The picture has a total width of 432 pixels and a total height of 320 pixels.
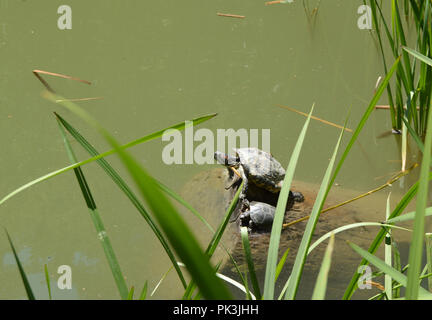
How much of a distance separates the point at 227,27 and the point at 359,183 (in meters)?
2.08

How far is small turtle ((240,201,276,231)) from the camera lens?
2602mm

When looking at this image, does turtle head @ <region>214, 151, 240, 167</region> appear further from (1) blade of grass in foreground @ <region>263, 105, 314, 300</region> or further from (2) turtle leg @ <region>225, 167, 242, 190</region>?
(1) blade of grass in foreground @ <region>263, 105, 314, 300</region>

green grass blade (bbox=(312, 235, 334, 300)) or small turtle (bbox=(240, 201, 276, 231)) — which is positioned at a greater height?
green grass blade (bbox=(312, 235, 334, 300))

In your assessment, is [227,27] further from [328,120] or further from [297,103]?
[328,120]

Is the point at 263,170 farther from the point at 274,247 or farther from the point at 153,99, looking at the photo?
the point at 274,247

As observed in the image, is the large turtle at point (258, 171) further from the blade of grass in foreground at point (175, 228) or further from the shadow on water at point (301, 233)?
the blade of grass in foreground at point (175, 228)

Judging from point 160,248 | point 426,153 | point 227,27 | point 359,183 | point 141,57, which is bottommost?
point 160,248

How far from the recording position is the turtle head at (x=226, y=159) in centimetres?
297

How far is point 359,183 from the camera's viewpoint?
303 cm

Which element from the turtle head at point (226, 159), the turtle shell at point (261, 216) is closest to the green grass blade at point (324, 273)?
the turtle shell at point (261, 216)

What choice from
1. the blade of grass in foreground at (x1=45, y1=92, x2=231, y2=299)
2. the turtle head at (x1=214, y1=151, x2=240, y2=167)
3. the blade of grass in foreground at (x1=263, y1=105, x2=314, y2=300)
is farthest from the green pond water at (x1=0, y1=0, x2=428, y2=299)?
the blade of grass in foreground at (x1=45, y1=92, x2=231, y2=299)

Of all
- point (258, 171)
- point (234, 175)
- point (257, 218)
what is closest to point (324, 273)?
point (257, 218)

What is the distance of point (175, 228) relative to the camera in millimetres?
407

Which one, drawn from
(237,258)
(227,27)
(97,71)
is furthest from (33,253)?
(227,27)
